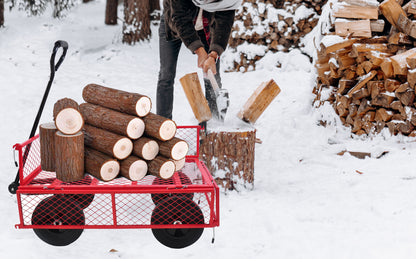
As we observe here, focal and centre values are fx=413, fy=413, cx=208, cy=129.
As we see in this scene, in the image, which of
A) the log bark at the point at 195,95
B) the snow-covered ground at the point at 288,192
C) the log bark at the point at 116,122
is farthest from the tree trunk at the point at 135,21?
the log bark at the point at 116,122

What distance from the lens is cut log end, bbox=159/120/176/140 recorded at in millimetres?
2529

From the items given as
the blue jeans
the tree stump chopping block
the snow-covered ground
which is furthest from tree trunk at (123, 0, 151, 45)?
the tree stump chopping block

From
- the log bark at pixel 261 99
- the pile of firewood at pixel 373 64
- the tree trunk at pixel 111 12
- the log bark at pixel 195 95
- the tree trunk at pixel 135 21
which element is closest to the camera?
the log bark at pixel 195 95

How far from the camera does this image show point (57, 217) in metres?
2.48

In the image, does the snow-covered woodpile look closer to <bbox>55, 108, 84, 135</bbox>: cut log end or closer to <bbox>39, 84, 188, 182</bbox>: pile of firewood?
<bbox>39, 84, 188, 182</bbox>: pile of firewood

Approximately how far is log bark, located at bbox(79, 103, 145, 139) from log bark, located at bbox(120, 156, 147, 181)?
15 centimetres

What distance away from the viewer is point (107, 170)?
8.16ft

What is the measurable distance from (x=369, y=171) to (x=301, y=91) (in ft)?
8.01

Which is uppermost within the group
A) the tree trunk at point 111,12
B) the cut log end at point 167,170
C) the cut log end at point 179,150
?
the tree trunk at point 111,12

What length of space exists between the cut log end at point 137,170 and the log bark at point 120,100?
0.99 feet

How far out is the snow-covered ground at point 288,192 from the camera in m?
2.65

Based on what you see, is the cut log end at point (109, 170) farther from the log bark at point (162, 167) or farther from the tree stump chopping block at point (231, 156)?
the tree stump chopping block at point (231, 156)

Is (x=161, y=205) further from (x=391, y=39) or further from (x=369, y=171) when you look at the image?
(x=391, y=39)

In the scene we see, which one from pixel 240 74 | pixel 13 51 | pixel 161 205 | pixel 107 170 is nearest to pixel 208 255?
pixel 161 205
